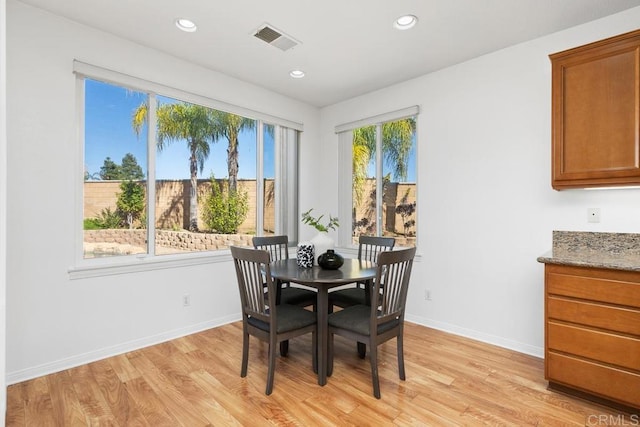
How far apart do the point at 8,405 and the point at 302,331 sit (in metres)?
1.88

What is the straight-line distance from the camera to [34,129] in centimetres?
241

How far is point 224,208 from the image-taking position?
12.2ft

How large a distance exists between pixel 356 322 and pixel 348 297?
2.06 ft

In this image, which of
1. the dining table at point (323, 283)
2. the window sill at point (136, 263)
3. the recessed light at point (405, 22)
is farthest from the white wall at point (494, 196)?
the window sill at point (136, 263)

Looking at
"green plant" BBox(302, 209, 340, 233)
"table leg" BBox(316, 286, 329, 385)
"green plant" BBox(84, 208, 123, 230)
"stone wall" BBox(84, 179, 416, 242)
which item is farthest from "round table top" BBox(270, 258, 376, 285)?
"green plant" BBox(84, 208, 123, 230)

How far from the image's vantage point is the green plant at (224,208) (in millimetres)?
3615

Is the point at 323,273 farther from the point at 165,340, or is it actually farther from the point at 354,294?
the point at 165,340

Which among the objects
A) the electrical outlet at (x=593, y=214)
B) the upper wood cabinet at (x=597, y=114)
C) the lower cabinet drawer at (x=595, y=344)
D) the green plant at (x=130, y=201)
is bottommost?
the lower cabinet drawer at (x=595, y=344)

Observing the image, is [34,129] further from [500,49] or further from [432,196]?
[500,49]

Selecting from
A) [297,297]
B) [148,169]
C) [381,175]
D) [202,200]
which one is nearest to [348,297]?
[297,297]

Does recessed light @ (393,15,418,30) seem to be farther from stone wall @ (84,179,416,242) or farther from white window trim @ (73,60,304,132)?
white window trim @ (73,60,304,132)

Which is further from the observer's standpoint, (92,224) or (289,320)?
(92,224)

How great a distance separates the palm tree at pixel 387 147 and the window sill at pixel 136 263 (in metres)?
1.99

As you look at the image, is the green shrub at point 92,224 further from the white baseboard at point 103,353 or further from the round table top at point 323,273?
the round table top at point 323,273
